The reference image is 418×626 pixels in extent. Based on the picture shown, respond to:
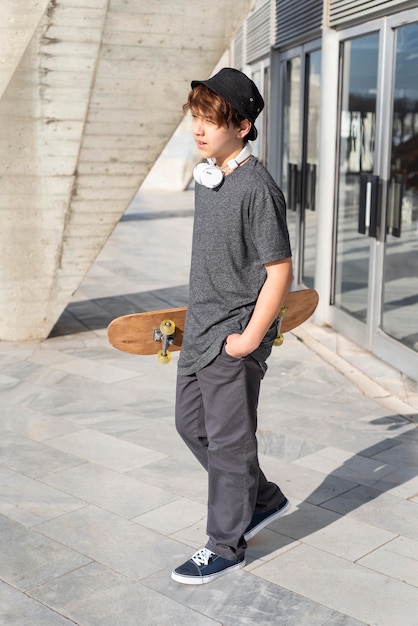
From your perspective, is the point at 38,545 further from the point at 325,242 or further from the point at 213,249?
the point at 325,242

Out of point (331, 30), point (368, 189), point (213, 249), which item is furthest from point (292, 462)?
point (331, 30)

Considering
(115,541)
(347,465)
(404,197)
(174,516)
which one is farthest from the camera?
(404,197)

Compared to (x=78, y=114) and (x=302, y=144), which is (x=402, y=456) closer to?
(x=78, y=114)

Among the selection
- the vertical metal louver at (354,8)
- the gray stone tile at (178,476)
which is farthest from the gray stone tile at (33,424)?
the vertical metal louver at (354,8)

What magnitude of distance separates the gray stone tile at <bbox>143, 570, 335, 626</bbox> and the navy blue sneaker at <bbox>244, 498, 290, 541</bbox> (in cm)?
21

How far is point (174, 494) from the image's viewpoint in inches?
175

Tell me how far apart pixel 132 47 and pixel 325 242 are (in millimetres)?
2543

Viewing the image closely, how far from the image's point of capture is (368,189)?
692 cm

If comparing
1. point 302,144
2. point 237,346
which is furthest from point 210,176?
point 302,144

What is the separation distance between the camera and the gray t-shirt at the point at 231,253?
10.6 feet

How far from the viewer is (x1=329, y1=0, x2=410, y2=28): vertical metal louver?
6489 millimetres

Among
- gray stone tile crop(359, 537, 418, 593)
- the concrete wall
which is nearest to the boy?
gray stone tile crop(359, 537, 418, 593)

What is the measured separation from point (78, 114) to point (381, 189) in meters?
2.37

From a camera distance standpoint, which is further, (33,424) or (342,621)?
(33,424)
